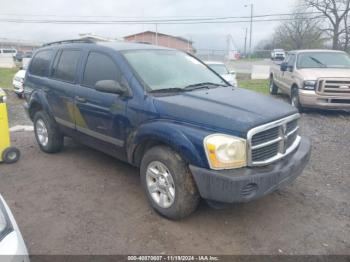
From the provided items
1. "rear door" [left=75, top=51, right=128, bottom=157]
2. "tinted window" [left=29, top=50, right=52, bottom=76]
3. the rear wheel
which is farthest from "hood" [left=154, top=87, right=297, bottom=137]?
the rear wheel

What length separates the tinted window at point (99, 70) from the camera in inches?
163

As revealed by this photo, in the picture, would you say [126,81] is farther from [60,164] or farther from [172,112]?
[60,164]

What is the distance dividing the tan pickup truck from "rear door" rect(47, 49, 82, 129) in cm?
632

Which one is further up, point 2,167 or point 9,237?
point 9,237

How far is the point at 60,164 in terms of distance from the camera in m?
5.32

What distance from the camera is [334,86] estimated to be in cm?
848

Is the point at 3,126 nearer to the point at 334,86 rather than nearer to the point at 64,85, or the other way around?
the point at 64,85

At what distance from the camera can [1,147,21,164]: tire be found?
17.3ft

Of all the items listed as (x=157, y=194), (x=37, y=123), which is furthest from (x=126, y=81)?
(x=37, y=123)

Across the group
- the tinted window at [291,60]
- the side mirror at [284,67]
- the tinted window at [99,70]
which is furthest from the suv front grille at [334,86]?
the tinted window at [99,70]

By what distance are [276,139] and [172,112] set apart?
1.10 m

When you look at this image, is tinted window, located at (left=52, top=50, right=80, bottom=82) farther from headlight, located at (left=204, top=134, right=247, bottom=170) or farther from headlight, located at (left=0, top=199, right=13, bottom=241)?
headlight, located at (left=0, top=199, right=13, bottom=241)

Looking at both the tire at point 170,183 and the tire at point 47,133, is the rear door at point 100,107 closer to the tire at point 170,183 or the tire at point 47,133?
the tire at point 170,183

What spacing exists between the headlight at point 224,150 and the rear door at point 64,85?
8.39ft
